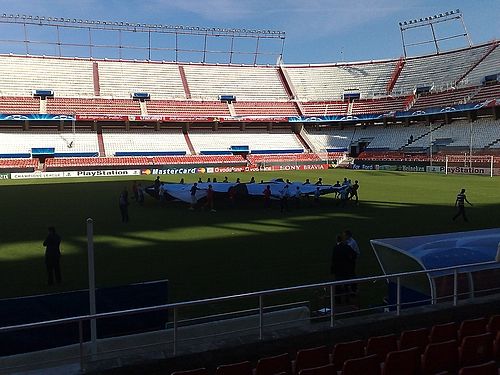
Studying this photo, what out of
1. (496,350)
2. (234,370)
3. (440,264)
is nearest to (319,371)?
(234,370)

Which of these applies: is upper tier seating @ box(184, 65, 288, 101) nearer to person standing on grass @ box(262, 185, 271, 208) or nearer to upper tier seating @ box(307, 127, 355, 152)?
upper tier seating @ box(307, 127, 355, 152)

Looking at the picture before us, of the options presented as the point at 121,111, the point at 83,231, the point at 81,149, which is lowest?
the point at 83,231

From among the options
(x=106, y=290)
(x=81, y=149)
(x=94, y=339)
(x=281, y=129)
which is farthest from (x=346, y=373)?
(x=281, y=129)

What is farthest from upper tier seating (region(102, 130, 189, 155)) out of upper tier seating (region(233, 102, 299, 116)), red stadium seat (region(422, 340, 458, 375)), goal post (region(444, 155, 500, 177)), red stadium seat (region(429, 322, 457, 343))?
red stadium seat (region(422, 340, 458, 375))

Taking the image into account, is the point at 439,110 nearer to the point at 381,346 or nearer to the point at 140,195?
the point at 140,195

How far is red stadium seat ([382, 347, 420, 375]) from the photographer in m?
5.64

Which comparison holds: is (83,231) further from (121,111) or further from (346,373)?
(121,111)

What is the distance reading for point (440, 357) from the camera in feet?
19.7

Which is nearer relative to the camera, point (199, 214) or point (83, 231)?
point (83, 231)

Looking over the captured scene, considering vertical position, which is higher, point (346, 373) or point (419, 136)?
point (419, 136)

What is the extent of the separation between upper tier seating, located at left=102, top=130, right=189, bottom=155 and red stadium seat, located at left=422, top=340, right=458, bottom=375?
2302 inches

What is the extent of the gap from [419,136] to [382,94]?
11718 millimetres

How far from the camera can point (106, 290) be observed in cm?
788

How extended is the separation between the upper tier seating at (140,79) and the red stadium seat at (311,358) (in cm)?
6647
